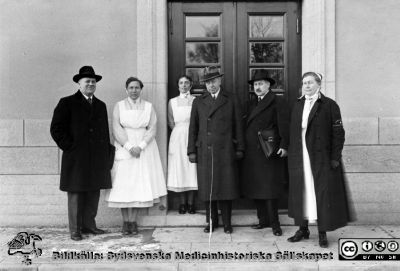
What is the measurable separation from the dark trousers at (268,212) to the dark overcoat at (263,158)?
0.13 meters

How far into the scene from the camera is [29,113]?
20.9 ft

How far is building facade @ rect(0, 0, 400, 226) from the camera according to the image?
6277 millimetres

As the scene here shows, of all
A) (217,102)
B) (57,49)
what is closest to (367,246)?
(217,102)

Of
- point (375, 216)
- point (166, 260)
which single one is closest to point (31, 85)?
point (166, 260)

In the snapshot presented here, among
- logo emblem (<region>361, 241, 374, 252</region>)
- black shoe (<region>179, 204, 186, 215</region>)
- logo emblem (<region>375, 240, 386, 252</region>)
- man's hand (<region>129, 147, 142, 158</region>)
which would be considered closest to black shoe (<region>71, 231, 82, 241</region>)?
man's hand (<region>129, 147, 142, 158</region>)

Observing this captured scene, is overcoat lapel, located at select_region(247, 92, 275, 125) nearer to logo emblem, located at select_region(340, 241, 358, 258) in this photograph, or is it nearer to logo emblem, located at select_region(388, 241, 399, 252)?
logo emblem, located at select_region(340, 241, 358, 258)

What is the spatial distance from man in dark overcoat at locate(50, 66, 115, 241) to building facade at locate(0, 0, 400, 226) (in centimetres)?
59

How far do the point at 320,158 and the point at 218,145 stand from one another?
4.30ft

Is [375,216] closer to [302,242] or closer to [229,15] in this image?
[302,242]

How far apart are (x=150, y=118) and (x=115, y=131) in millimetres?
493

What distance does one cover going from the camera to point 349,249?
16.4ft

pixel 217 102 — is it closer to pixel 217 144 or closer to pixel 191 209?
pixel 217 144

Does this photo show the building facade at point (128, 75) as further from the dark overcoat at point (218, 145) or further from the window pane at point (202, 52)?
the dark overcoat at point (218, 145)

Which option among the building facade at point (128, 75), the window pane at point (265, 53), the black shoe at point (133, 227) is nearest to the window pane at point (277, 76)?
the window pane at point (265, 53)
